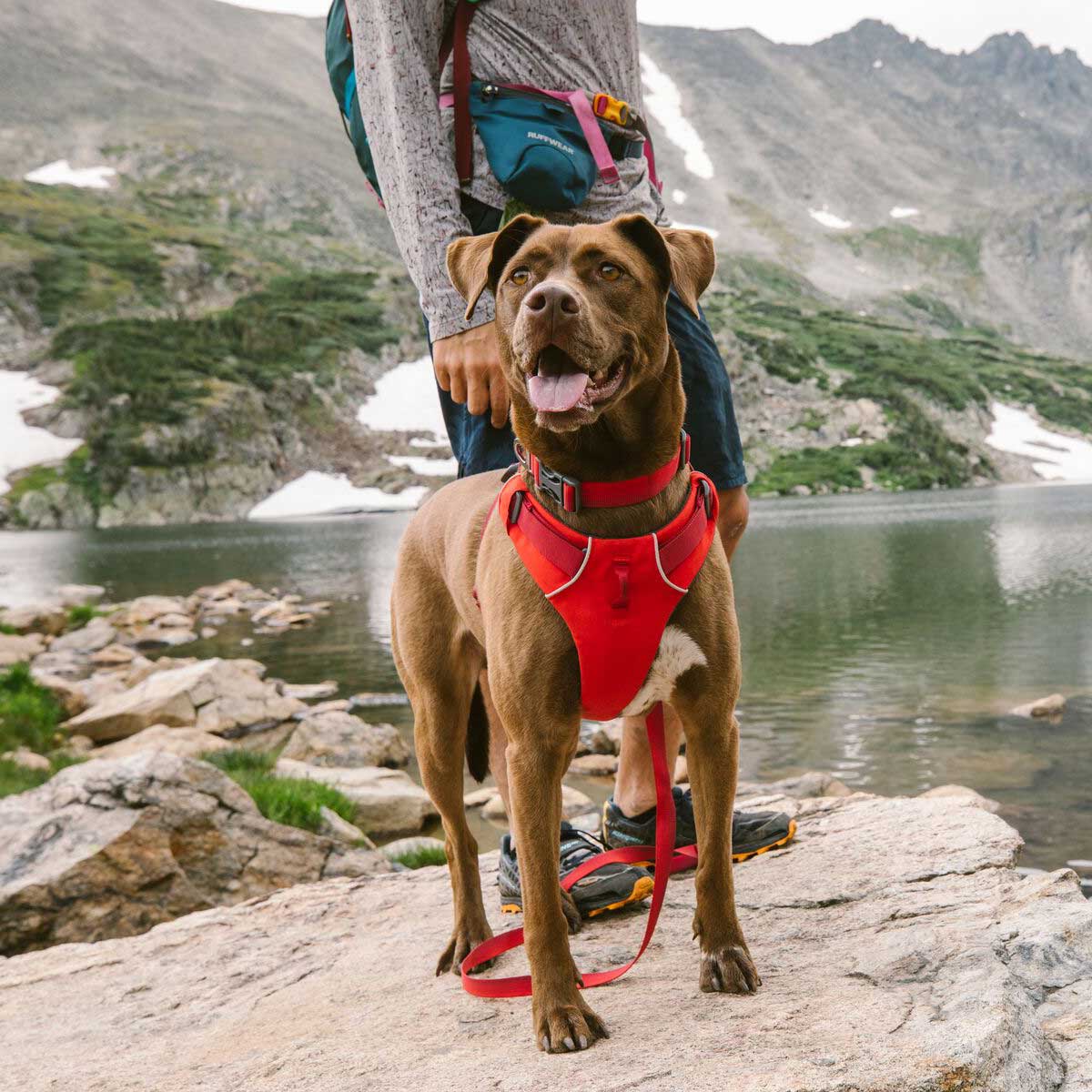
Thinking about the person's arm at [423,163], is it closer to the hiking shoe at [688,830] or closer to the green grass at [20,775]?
the hiking shoe at [688,830]

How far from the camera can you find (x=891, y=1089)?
248cm

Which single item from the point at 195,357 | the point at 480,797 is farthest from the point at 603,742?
the point at 195,357

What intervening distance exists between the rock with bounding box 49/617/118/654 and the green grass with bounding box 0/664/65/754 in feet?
29.6

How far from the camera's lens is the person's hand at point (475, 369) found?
3992 mm

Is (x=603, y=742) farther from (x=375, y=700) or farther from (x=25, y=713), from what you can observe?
(x=25, y=713)

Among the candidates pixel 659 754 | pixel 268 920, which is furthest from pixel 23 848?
pixel 659 754

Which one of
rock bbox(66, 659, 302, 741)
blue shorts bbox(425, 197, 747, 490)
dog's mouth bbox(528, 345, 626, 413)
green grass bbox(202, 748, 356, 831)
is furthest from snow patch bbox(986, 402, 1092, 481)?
dog's mouth bbox(528, 345, 626, 413)

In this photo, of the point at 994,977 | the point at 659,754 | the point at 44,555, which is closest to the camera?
the point at 994,977

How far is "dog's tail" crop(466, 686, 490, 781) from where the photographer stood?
15.6ft

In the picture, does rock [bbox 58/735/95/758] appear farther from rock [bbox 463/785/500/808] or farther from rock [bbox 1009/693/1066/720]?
rock [bbox 1009/693/1066/720]

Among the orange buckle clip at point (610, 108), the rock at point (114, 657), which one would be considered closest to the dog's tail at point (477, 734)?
the orange buckle clip at point (610, 108)

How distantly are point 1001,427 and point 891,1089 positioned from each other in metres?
167

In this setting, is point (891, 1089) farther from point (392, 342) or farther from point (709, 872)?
point (392, 342)

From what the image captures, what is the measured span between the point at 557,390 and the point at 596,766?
11145 millimetres
